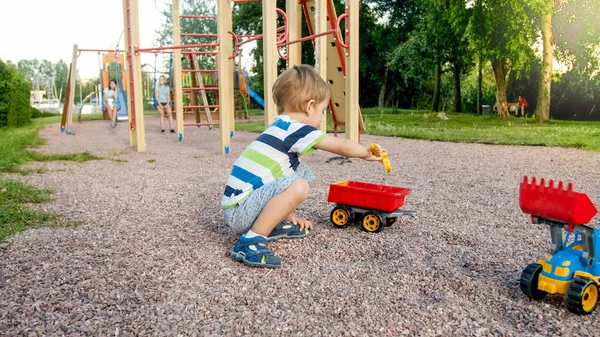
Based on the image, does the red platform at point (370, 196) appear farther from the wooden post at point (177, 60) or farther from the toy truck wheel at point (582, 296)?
the wooden post at point (177, 60)

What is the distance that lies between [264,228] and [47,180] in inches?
141

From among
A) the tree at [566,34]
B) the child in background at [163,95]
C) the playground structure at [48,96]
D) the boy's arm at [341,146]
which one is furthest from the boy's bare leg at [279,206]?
the playground structure at [48,96]

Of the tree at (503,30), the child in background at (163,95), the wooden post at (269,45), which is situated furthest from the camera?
the tree at (503,30)

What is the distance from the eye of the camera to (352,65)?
6.11 metres

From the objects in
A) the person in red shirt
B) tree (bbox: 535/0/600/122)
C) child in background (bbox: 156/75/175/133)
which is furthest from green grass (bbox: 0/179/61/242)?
the person in red shirt

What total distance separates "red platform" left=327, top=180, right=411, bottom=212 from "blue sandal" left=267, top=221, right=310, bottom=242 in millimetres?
384

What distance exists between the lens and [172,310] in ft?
6.98

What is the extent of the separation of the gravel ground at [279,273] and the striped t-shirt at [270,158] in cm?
40

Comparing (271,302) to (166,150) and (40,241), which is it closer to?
(40,241)

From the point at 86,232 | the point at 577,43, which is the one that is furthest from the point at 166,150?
the point at 577,43

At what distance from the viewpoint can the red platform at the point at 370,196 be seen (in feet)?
10.6

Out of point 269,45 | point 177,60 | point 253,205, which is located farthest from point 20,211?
point 177,60

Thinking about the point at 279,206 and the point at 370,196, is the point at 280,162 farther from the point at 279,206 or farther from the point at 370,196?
the point at 370,196

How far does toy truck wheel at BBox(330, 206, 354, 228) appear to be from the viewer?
343 cm
